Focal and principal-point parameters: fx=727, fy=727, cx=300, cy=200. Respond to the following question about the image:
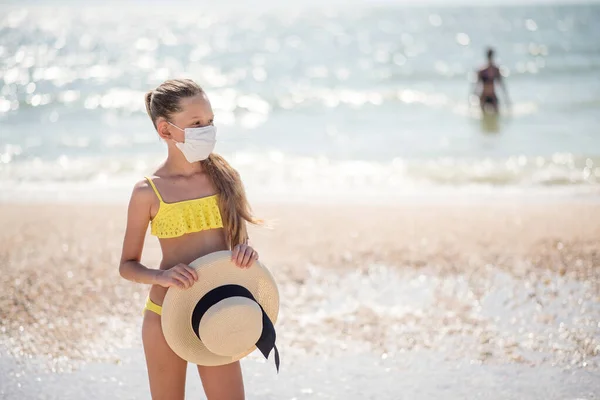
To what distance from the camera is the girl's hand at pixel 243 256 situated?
8.64 ft

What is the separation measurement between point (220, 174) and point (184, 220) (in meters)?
0.25

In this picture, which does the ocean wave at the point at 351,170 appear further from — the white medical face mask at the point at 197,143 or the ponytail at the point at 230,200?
the white medical face mask at the point at 197,143

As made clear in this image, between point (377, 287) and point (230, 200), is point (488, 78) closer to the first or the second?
point (377, 287)

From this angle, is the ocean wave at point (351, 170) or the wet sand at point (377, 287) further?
the ocean wave at point (351, 170)

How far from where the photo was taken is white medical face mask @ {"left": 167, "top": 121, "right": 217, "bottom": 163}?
106 inches

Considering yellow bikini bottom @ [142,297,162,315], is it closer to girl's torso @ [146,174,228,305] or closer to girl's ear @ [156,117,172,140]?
girl's torso @ [146,174,228,305]

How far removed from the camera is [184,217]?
108 inches

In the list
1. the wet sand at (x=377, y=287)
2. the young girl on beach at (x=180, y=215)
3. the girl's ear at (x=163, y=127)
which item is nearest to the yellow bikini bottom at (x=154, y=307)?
the young girl on beach at (x=180, y=215)

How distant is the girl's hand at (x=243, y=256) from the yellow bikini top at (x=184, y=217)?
0.63 ft

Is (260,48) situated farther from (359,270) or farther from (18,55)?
(359,270)

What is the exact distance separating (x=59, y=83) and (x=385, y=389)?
2162 centimetres

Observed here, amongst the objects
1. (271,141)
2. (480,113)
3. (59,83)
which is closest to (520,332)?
(271,141)

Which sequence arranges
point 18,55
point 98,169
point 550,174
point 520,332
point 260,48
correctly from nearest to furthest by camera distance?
point 520,332
point 550,174
point 98,169
point 18,55
point 260,48

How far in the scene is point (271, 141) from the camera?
48.1 feet
